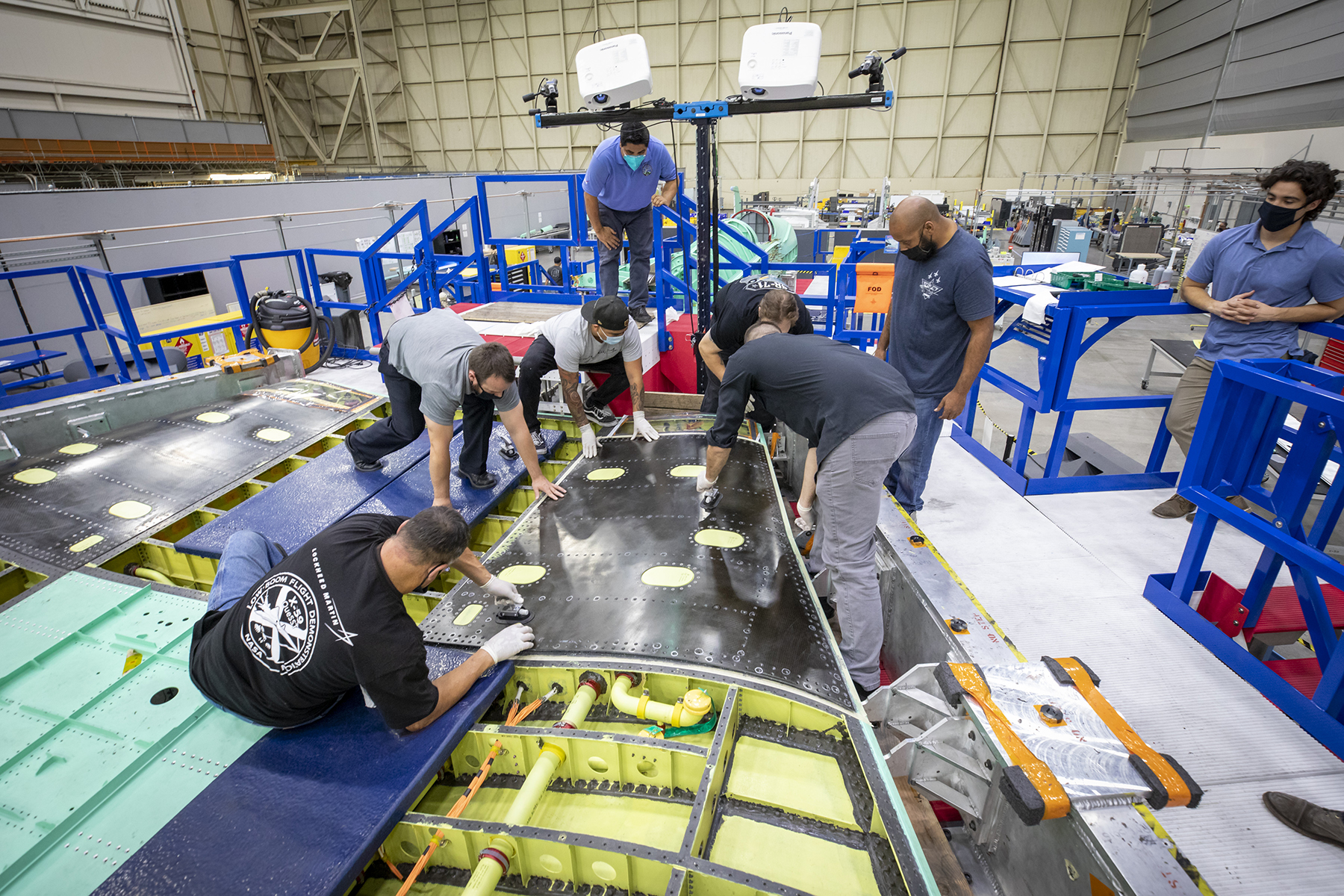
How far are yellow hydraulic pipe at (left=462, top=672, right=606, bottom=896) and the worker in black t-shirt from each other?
1.83m

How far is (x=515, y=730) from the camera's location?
7.84 feet

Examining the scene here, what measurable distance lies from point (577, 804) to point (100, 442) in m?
5.64

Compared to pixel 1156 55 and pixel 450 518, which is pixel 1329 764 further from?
pixel 1156 55

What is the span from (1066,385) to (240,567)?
5.07 metres

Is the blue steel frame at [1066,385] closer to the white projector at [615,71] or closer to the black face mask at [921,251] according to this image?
the black face mask at [921,251]

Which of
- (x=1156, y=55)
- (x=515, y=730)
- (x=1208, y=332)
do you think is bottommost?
(x=515, y=730)

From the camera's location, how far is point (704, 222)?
4.66 metres

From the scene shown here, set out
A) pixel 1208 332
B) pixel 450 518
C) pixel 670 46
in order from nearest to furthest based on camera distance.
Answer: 1. pixel 450 518
2. pixel 1208 332
3. pixel 670 46

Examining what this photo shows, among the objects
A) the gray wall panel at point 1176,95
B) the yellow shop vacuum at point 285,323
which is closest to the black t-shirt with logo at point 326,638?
the yellow shop vacuum at point 285,323

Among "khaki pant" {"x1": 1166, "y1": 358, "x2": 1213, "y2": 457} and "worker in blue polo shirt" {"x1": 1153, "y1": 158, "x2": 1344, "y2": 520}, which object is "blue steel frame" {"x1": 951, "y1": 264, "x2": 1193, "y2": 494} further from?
"worker in blue polo shirt" {"x1": 1153, "y1": 158, "x2": 1344, "y2": 520}

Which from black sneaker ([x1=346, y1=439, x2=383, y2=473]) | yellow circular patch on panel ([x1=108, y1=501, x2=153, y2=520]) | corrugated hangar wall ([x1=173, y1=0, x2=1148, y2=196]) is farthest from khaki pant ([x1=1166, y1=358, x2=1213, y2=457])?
corrugated hangar wall ([x1=173, y1=0, x2=1148, y2=196])

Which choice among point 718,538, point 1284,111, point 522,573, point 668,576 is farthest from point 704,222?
point 1284,111

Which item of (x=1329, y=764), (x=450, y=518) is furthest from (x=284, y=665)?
(x=1329, y=764)

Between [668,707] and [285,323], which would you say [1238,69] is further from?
[285,323]
